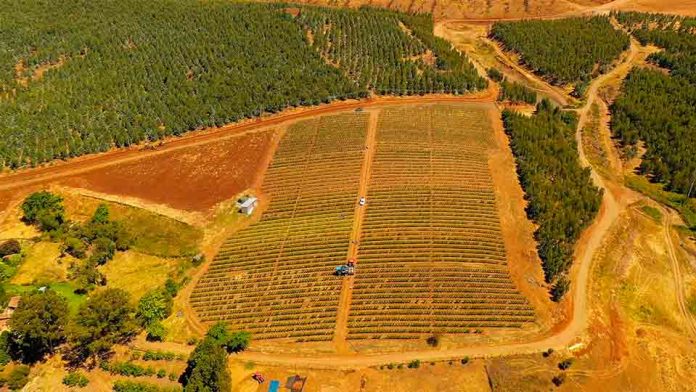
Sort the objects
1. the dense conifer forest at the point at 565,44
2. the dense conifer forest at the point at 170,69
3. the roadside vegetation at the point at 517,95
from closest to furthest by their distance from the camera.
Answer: the dense conifer forest at the point at 170,69, the roadside vegetation at the point at 517,95, the dense conifer forest at the point at 565,44

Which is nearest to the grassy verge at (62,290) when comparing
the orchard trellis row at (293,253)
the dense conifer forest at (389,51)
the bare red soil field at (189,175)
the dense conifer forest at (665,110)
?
the orchard trellis row at (293,253)

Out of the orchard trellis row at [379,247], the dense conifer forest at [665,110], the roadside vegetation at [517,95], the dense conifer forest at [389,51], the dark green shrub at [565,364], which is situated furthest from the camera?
the dense conifer forest at [389,51]

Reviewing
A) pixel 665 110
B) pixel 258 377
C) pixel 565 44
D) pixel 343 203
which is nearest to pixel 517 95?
pixel 665 110

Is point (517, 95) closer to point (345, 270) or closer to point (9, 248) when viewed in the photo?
point (345, 270)

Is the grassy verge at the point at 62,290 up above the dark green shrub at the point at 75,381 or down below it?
above

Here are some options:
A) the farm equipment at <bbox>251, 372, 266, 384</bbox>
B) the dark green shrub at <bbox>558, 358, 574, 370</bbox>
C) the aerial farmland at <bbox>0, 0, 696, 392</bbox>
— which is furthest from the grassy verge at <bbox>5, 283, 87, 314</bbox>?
the dark green shrub at <bbox>558, 358, 574, 370</bbox>

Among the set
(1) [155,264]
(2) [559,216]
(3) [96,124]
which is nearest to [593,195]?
(2) [559,216]

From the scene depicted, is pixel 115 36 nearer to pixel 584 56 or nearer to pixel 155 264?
pixel 155 264

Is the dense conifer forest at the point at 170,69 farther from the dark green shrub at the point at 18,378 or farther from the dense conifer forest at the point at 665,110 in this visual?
the dark green shrub at the point at 18,378
